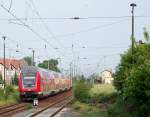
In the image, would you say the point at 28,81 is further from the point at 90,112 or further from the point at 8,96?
the point at 90,112

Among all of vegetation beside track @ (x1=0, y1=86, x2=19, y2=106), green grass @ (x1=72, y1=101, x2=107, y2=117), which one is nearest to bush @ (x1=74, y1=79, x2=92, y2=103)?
vegetation beside track @ (x1=0, y1=86, x2=19, y2=106)

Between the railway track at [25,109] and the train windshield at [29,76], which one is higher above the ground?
the train windshield at [29,76]

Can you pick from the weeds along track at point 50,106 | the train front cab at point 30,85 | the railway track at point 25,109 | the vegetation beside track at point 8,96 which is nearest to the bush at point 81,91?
the weeds along track at point 50,106

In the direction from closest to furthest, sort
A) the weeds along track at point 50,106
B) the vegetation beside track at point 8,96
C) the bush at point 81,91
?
1. the weeds along track at point 50,106
2. the bush at point 81,91
3. the vegetation beside track at point 8,96

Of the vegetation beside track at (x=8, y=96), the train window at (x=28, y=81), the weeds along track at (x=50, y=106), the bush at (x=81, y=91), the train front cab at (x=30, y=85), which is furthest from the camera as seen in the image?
the vegetation beside track at (x=8, y=96)

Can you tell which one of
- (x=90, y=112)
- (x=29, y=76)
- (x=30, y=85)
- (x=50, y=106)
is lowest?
(x=50, y=106)

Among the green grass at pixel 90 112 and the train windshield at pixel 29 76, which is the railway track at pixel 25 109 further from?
the train windshield at pixel 29 76

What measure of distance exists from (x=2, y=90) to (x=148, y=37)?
109 ft

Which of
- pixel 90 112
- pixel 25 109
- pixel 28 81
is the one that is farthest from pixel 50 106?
pixel 90 112

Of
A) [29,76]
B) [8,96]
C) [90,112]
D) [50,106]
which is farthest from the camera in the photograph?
[8,96]

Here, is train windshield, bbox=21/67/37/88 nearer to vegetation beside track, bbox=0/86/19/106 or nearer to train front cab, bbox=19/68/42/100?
train front cab, bbox=19/68/42/100

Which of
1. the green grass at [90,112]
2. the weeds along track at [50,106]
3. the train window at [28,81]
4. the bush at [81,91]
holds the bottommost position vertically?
the weeds along track at [50,106]

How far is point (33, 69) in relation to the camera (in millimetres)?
51188

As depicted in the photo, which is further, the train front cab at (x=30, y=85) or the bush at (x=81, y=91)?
Result: the train front cab at (x=30, y=85)
